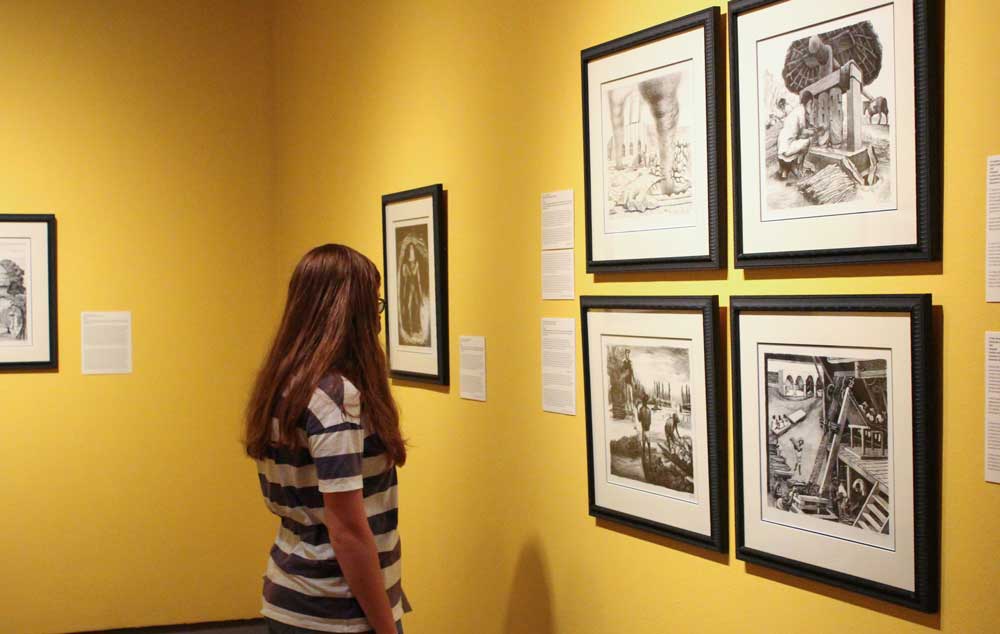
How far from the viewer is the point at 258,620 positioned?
6.00 metres

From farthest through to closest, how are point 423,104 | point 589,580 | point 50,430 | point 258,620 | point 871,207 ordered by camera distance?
point 258,620, point 50,430, point 423,104, point 589,580, point 871,207

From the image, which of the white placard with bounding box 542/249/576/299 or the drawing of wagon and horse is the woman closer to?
the white placard with bounding box 542/249/576/299

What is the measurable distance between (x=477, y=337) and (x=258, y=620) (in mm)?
3149

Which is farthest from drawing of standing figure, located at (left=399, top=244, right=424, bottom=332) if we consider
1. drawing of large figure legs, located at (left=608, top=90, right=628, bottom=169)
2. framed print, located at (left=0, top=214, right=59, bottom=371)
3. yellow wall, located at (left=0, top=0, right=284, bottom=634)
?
framed print, located at (left=0, top=214, right=59, bottom=371)

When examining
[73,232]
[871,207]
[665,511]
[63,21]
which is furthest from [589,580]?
[63,21]

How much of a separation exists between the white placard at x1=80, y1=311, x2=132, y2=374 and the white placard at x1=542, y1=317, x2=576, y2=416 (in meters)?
3.26

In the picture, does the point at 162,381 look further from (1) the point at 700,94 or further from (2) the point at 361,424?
(1) the point at 700,94

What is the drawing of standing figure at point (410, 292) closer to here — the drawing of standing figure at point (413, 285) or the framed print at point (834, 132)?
the drawing of standing figure at point (413, 285)

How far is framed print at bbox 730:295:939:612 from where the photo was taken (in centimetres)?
217

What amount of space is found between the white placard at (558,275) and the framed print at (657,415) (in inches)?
5.8

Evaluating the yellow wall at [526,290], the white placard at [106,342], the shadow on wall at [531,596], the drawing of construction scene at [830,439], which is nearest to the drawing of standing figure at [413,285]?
the yellow wall at [526,290]

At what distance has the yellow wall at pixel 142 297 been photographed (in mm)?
5500

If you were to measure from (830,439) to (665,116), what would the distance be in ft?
3.60

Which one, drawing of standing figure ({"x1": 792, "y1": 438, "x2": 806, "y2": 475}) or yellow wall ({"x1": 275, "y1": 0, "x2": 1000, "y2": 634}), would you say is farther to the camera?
drawing of standing figure ({"x1": 792, "y1": 438, "x2": 806, "y2": 475})
